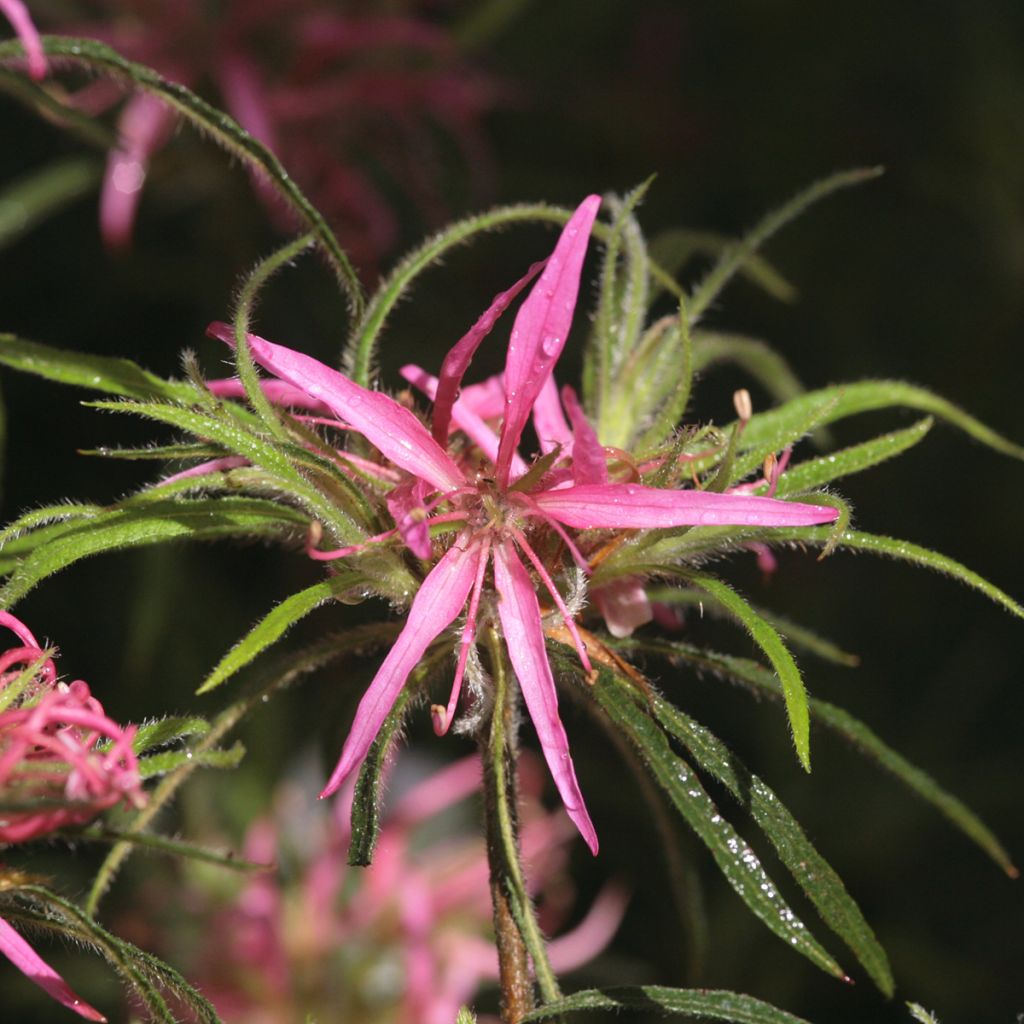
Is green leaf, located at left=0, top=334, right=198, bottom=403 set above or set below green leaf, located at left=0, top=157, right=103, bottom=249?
below

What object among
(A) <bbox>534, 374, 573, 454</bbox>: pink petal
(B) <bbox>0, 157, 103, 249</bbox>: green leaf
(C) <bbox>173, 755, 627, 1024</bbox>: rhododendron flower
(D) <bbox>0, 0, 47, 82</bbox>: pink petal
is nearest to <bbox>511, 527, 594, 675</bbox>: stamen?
(A) <bbox>534, 374, 573, 454</bbox>: pink petal

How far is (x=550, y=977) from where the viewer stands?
77cm

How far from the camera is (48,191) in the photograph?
152 cm

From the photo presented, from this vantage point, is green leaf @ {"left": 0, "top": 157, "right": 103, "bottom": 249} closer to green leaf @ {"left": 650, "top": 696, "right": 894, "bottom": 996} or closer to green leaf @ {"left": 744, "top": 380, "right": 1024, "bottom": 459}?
green leaf @ {"left": 744, "top": 380, "right": 1024, "bottom": 459}

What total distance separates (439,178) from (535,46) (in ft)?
1.34

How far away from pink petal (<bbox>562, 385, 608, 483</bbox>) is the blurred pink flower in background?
95cm

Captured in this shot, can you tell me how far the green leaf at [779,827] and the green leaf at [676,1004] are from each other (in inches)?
2.2

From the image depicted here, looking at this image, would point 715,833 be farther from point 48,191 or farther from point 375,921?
point 48,191

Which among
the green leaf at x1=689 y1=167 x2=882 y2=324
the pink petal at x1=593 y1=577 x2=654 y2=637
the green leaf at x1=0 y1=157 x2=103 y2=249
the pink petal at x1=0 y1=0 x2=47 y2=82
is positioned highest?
the green leaf at x1=0 y1=157 x2=103 y2=249

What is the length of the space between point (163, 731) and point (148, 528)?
11cm

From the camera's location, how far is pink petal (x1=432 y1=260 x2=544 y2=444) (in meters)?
0.72

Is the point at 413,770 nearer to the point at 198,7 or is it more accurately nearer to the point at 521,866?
the point at 198,7

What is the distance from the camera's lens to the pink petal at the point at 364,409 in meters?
0.74

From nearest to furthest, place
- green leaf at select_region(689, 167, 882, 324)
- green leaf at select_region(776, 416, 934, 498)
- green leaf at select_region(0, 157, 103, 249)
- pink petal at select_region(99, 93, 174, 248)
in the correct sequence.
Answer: green leaf at select_region(776, 416, 934, 498) < green leaf at select_region(689, 167, 882, 324) < green leaf at select_region(0, 157, 103, 249) < pink petal at select_region(99, 93, 174, 248)
